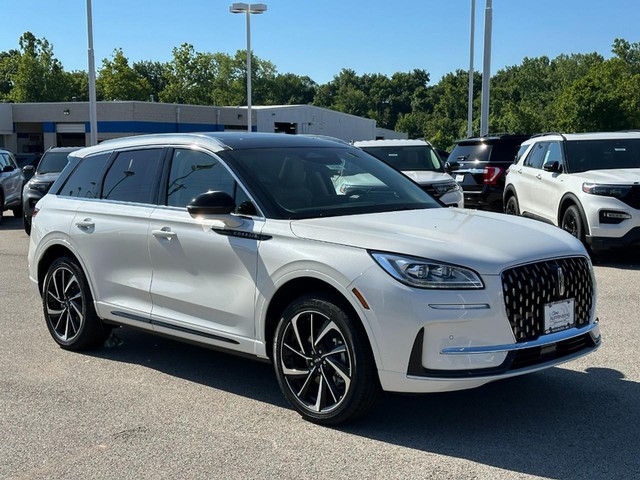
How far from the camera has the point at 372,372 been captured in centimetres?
430

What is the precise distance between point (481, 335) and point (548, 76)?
433 ft

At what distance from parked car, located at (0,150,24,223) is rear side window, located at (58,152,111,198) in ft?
42.0

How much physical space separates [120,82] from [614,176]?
7592 centimetres

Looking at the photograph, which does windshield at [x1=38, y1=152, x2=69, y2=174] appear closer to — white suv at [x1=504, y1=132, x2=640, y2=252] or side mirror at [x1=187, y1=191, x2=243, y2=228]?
white suv at [x1=504, y1=132, x2=640, y2=252]

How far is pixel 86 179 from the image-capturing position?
666 centimetres

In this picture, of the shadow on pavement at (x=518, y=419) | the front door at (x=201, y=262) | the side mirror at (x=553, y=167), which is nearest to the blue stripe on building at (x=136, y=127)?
the side mirror at (x=553, y=167)

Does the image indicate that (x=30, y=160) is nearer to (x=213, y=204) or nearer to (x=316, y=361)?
(x=213, y=204)

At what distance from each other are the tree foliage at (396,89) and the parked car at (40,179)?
65.7 metres

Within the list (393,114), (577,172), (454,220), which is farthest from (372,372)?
(393,114)

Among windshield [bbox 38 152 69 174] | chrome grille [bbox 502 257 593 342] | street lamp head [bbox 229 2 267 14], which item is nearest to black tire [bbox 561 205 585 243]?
chrome grille [bbox 502 257 593 342]

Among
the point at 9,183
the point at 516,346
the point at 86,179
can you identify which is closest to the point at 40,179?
the point at 9,183

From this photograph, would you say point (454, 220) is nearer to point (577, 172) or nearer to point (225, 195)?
point (225, 195)

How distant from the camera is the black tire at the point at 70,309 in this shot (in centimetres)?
633

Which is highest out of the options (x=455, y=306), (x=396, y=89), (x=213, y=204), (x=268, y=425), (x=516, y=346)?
(x=396, y=89)
